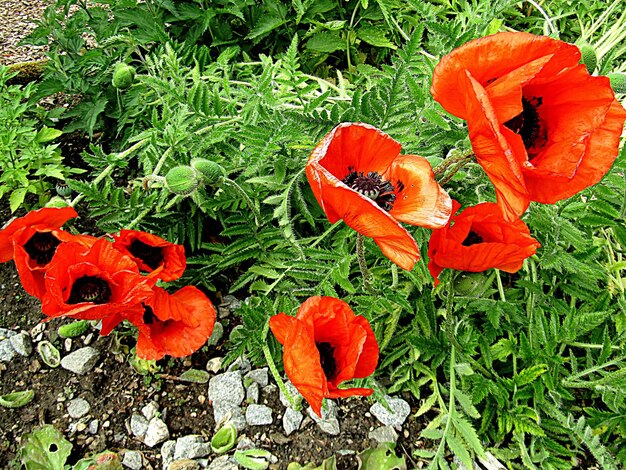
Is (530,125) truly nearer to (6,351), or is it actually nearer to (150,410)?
(150,410)

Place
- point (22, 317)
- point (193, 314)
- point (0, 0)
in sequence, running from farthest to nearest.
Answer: point (0, 0)
point (22, 317)
point (193, 314)

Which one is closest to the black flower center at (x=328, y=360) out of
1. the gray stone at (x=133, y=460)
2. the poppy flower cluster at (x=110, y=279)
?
the poppy flower cluster at (x=110, y=279)

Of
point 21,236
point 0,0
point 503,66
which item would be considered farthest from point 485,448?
point 0,0

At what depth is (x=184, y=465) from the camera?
1.71m

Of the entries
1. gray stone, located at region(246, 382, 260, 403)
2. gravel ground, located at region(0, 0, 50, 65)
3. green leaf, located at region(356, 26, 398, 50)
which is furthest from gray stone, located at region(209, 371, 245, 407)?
gravel ground, located at region(0, 0, 50, 65)

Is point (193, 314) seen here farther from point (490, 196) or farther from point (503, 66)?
point (503, 66)

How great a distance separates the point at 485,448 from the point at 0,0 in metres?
3.38

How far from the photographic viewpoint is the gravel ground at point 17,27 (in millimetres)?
3053

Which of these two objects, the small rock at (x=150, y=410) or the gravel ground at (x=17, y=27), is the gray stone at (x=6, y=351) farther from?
the gravel ground at (x=17, y=27)

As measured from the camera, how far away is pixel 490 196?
70.7 inches

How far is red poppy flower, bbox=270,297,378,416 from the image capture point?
128 centimetres

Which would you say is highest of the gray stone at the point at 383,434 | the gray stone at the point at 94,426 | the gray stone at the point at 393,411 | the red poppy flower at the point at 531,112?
the red poppy flower at the point at 531,112

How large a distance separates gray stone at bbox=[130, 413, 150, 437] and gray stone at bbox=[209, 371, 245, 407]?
0.20 m

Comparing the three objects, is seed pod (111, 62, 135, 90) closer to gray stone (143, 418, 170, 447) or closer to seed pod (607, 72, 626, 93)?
gray stone (143, 418, 170, 447)
